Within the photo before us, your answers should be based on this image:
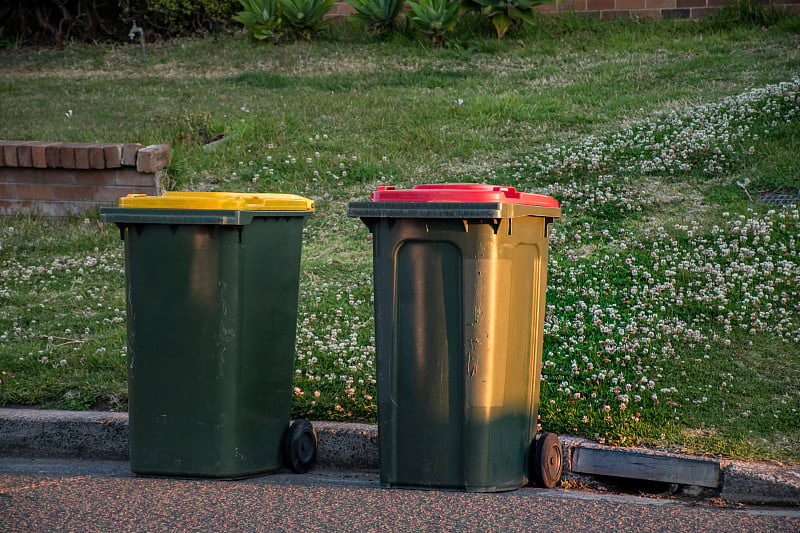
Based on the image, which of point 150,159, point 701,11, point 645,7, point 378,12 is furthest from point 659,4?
point 150,159

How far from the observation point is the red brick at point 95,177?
281 inches

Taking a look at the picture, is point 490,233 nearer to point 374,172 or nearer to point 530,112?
point 374,172

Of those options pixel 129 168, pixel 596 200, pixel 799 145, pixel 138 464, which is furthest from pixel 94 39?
pixel 138 464

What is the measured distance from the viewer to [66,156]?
23.3ft

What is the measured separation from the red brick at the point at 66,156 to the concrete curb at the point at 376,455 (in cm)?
328

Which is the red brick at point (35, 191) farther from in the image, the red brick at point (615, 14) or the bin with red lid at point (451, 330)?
the red brick at point (615, 14)

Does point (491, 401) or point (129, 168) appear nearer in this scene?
point (491, 401)

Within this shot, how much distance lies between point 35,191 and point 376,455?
4724 mm

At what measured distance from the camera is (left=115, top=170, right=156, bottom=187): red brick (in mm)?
7082

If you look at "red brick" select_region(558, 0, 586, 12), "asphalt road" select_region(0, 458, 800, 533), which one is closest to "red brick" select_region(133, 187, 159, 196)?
"asphalt road" select_region(0, 458, 800, 533)

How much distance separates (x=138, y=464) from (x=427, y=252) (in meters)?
1.53

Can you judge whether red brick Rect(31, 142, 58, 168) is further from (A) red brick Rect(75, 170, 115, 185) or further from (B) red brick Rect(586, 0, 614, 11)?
(B) red brick Rect(586, 0, 614, 11)

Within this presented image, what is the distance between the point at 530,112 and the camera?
8766 millimetres

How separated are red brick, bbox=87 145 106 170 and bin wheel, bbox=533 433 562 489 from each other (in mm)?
4803
